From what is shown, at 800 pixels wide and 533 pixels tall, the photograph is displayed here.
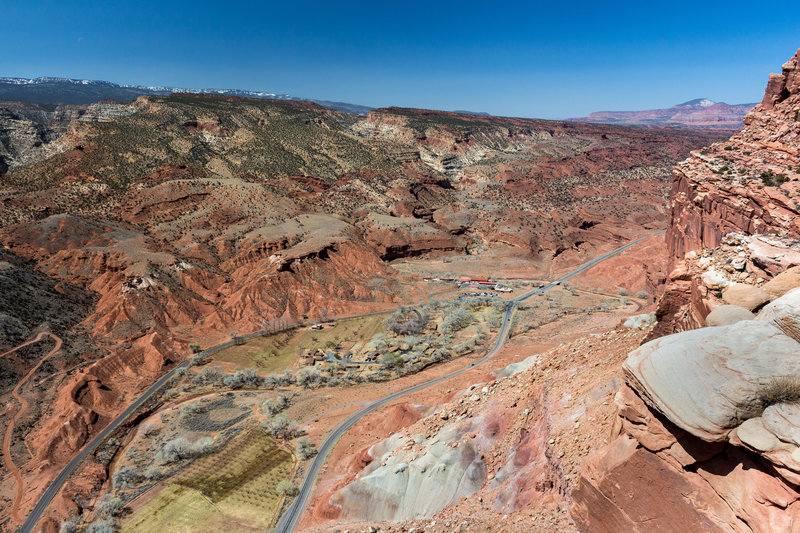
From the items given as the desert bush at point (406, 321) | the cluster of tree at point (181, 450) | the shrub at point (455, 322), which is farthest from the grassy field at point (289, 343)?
the cluster of tree at point (181, 450)

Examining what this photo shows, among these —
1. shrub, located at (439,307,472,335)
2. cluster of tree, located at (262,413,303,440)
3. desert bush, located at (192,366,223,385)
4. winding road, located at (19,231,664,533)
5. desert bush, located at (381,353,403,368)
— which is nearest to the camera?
winding road, located at (19,231,664,533)

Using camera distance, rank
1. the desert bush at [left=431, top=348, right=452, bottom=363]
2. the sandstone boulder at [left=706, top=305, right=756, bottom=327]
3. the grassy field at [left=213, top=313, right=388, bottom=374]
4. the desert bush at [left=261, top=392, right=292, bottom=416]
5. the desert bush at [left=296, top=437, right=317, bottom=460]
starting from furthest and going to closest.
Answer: the grassy field at [left=213, top=313, right=388, bottom=374]
the desert bush at [left=431, top=348, right=452, bottom=363]
the desert bush at [left=261, top=392, right=292, bottom=416]
the desert bush at [left=296, top=437, right=317, bottom=460]
the sandstone boulder at [left=706, top=305, right=756, bottom=327]

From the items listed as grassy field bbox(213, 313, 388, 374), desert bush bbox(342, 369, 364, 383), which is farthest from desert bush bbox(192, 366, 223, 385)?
desert bush bbox(342, 369, 364, 383)

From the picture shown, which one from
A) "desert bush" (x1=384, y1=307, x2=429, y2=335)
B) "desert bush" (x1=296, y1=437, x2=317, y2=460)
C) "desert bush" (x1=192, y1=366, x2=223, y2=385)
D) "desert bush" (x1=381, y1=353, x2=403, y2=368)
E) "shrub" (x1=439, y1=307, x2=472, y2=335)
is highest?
"shrub" (x1=439, y1=307, x2=472, y2=335)

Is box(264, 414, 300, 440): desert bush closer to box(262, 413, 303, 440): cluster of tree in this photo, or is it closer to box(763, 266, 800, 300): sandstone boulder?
box(262, 413, 303, 440): cluster of tree

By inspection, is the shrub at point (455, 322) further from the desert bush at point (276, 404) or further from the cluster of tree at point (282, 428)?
the cluster of tree at point (282, 428)
